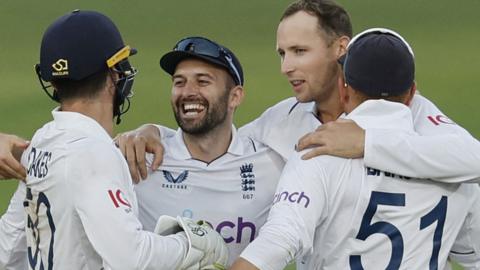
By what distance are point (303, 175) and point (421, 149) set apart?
549 millimetres

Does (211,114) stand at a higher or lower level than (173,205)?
higher

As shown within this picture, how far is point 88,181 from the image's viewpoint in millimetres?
4652

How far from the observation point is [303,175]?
484 cm

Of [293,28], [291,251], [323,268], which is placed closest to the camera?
[291,251]

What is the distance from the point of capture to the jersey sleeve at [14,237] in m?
5.32

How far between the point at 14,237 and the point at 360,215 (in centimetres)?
173

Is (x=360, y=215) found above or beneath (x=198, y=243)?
above

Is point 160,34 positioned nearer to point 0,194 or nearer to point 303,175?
point 0,194


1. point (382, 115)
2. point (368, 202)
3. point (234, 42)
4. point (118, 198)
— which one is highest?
point (382, 115)

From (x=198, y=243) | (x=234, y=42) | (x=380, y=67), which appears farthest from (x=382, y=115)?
(x=234, y=42)

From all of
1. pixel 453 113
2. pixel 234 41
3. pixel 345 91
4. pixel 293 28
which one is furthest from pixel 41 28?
pixel 345 91

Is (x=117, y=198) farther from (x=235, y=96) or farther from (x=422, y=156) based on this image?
(x=235, y=96)

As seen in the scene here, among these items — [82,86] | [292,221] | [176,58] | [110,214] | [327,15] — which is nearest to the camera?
[110,214]

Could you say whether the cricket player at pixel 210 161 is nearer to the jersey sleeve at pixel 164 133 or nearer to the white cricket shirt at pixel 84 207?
the jersey sleeve at pixel 164 133
